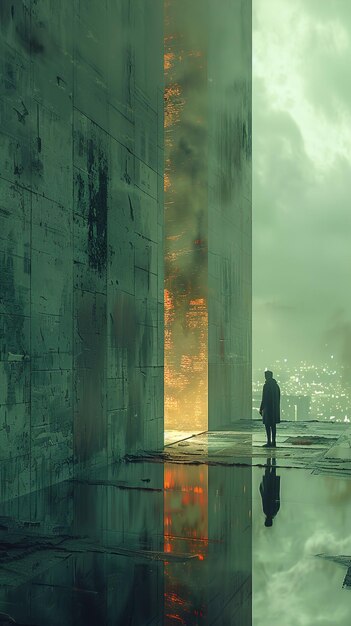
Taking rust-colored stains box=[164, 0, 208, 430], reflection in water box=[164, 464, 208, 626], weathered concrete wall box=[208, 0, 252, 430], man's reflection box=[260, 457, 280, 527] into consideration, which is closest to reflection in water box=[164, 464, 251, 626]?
reflection in water box=[164, 464, 208, 626]

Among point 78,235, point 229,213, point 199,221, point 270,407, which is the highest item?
point 229,213

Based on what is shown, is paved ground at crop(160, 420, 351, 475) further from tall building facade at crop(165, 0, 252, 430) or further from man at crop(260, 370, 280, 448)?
tall building facade at crop(165, 0, 252, 430)

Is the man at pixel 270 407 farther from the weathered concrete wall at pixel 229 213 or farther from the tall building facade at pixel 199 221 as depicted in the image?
the weathered concrete wall at pixel 229 213

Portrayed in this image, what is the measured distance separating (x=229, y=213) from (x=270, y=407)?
929cm

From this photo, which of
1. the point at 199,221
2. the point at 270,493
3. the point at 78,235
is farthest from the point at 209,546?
the point at 199,221

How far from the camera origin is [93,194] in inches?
509

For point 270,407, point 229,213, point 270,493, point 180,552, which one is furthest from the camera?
point 229,213

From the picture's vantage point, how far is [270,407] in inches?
639

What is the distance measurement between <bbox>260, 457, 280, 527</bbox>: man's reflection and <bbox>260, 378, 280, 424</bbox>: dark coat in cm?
290

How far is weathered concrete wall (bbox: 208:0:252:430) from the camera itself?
22.1 m

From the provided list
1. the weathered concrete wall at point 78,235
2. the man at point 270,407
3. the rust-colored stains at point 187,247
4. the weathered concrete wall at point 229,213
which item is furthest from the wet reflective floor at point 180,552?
the weathered concrete wall at point 229,213

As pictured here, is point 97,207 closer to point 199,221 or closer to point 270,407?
point 270,407

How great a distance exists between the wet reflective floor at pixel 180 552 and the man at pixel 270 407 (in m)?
4.46

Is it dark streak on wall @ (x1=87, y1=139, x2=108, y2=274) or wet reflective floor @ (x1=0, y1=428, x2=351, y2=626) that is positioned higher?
dark streak on wall @ (x1=87, y1=139, x2=108, y2=274)
